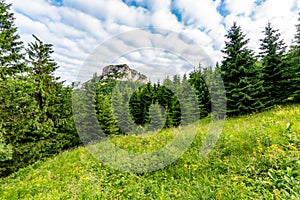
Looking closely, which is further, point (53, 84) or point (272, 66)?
point (53, 84)

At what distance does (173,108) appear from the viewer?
27375mm

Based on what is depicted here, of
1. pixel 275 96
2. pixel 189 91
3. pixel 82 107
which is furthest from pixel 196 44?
pixel 82 107

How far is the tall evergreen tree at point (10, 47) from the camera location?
12133 millimetres

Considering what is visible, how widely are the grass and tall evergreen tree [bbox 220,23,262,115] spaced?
35.7 ft

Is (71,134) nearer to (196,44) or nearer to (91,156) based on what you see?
(91,156)

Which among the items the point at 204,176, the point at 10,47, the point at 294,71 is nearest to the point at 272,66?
the point at 294,71

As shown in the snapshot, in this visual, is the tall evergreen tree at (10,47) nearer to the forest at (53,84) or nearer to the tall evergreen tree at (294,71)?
the forest at (53,84)

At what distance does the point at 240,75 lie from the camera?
1547 cm

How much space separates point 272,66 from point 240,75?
387cm

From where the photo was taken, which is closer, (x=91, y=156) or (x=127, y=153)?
(x=127, y=153)

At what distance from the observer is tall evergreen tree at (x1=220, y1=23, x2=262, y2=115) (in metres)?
14.9

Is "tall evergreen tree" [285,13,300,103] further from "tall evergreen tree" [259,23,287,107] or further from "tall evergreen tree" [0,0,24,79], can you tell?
"tall evergreen tree" [0,0,24,79]

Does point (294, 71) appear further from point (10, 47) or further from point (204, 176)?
point (10, 47)

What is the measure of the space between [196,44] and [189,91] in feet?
58.7
